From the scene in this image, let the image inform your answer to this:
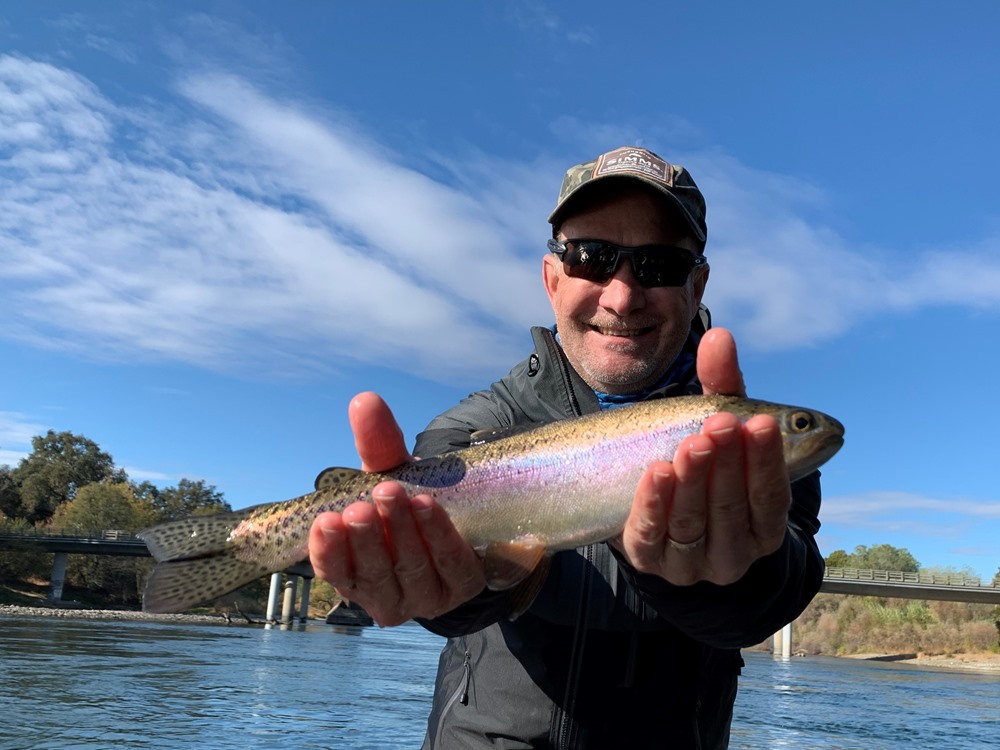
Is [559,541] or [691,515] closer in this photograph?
[691,515]

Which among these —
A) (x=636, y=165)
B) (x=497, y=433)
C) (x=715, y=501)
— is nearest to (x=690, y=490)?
(x=715, y=501)

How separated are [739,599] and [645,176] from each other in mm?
1878

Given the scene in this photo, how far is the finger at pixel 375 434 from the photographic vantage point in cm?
284

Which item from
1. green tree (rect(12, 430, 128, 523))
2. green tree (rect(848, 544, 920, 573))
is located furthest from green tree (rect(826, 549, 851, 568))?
green tree (rect(12, 430, 128, 523))

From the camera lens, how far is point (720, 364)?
2.78 m

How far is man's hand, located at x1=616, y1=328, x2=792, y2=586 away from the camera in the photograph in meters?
2.38

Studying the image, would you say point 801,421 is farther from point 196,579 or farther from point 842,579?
point 842,579

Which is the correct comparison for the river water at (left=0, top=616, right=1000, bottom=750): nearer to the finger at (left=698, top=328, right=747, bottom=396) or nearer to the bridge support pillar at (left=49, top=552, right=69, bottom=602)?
the finger at (left=698, top=328, right=747, bottom=396)

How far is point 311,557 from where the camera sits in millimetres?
2725

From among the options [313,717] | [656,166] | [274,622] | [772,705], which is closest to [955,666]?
[772,705]

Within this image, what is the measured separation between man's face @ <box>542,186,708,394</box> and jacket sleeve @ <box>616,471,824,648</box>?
1.06m

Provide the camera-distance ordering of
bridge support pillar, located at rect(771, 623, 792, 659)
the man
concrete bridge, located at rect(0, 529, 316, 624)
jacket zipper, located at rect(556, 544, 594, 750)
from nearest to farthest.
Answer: the man
jacket zipper, located at rect(556, 544, 594, 750)
bridge support pillar, located at rect(771, 623, 792, 659)
concrete bridge, located at rect(0, 529, 316, 624)

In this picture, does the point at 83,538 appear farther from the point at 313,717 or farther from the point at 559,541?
the point at 559,541

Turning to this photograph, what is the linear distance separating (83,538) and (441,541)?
87.0 metres
